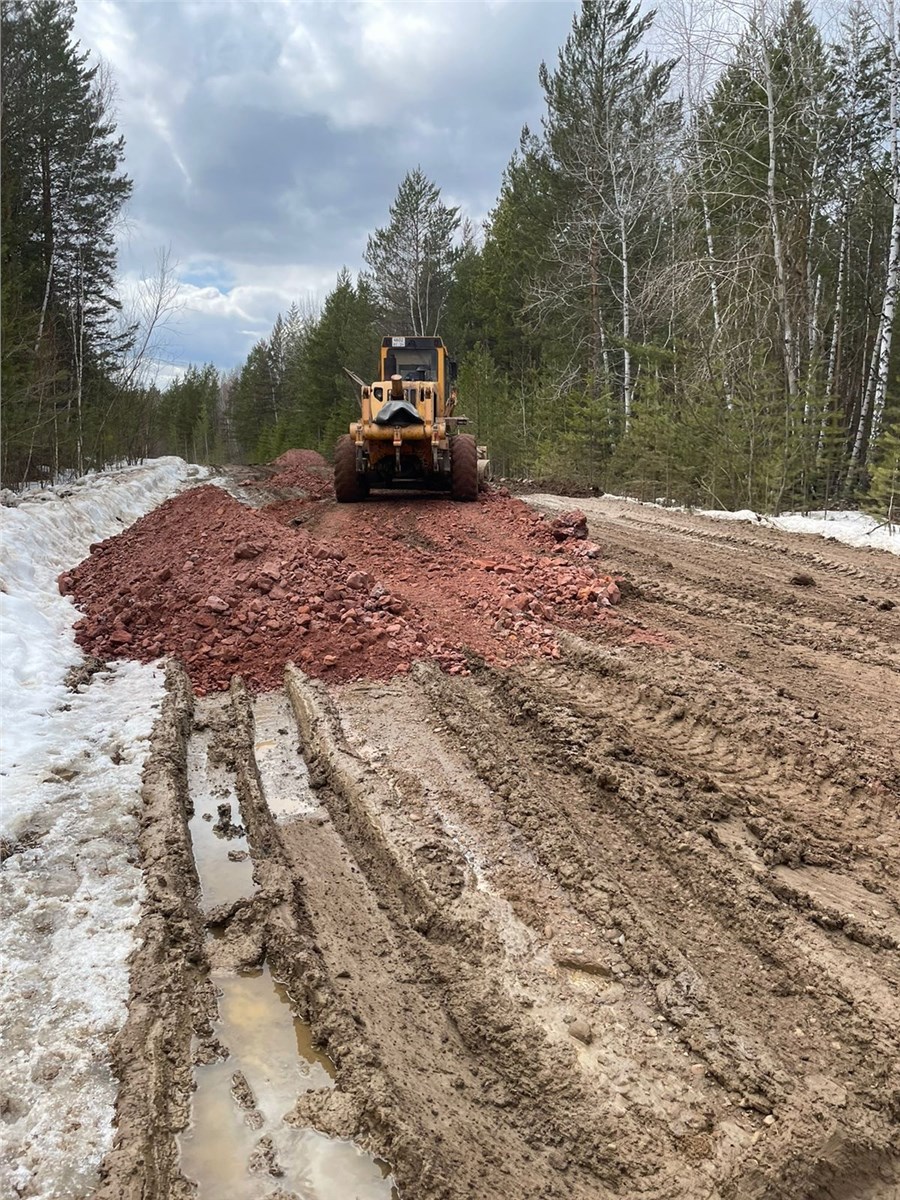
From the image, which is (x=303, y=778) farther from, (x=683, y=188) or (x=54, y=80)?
(x=54, y=80)

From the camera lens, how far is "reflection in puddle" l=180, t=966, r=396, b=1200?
191 cm

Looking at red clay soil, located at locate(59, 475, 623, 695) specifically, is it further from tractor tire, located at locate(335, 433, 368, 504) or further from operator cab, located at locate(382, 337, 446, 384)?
operator cab, located at locate(382, 337, 446, 384)

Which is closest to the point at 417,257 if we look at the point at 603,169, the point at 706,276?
the point at 603,169

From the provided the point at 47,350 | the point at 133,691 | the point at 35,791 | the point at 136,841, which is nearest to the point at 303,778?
the point at 136,841

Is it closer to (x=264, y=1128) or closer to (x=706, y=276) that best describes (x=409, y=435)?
(x=706, y=276)

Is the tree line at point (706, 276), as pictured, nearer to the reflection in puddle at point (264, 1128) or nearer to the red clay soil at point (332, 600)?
the red clay soil at point (332, 600)

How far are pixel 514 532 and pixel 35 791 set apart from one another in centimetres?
694

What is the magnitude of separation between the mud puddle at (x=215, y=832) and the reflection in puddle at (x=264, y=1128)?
0.70 metres

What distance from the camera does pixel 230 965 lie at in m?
2.73

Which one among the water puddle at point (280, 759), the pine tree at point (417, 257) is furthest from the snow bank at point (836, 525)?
the pine tree at point (417, 257)

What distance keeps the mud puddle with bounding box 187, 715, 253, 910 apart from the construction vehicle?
842 centimetres

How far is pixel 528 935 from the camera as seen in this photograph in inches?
108

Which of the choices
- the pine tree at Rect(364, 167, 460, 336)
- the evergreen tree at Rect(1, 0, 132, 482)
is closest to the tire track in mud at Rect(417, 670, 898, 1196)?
the evergreen tree at Rect(1, 0, 132, 482)

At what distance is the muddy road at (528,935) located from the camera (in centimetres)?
196
